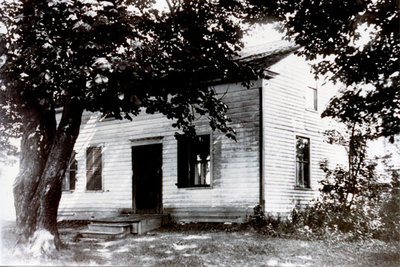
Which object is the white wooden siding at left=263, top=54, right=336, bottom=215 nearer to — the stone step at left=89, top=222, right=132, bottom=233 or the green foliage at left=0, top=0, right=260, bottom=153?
the green foliage at left=0, top=0, right=260, bottom=153

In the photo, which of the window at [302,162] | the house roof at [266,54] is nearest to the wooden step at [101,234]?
the window at [302,162]

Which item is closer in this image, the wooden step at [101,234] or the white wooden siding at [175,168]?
the wooden step at [101,234]

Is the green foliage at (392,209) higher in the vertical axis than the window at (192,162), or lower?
lower

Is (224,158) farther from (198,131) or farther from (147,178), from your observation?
(147,178)

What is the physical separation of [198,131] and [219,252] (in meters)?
5.55

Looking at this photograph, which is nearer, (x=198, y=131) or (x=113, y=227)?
(x=113, y=227)

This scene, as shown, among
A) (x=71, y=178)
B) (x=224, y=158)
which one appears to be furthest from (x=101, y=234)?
(x=71, y=178)

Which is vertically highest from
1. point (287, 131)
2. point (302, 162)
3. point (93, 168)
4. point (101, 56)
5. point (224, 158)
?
point (101, 56)

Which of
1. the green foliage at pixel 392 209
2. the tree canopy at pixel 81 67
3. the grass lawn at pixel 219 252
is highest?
the tree canopy at pixel 81 67

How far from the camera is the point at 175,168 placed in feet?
50.3

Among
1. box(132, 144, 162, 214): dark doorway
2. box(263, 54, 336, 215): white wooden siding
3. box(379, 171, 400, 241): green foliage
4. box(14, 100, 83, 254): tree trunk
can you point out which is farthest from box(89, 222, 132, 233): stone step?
box(379, 171, 400, 241): green foliage

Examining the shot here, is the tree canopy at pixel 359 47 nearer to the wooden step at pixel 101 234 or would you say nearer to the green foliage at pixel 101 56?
the green foliage at pixel 101 56

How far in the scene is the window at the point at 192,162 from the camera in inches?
583

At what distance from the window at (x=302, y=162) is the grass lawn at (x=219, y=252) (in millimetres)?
3509
